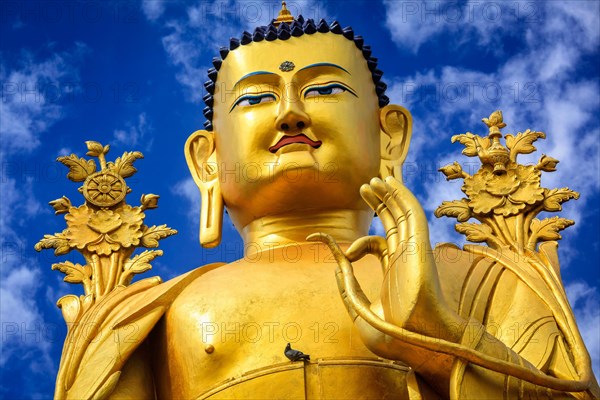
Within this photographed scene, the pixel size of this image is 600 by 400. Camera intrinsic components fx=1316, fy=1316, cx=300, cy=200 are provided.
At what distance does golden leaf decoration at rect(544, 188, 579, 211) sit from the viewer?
7.55m

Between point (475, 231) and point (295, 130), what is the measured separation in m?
1.18

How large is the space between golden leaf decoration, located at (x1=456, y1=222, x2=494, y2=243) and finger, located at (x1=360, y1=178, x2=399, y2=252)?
129cm

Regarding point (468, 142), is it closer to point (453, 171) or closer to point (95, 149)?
point (453, 171)

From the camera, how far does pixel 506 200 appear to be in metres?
7.59

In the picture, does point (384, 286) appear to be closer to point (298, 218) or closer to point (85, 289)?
point (298, 218)

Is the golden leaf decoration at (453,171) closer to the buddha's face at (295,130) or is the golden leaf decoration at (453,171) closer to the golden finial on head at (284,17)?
the buddha's face at (295,130)

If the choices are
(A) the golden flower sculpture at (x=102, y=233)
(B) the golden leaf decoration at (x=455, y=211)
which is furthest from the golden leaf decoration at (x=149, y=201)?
(B) the golden leaf decoration at (x=455, y=211)

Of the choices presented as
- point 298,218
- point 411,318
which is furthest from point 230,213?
point 411,318

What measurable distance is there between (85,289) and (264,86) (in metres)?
1.57

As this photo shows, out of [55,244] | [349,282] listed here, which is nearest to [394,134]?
[349,282]

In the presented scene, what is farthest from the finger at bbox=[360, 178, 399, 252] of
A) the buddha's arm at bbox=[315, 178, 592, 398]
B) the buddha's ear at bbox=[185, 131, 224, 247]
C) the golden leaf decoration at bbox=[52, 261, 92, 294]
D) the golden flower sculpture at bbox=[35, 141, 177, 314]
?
the golden leaf decoration at bbox=[52, 261, 92, 294]

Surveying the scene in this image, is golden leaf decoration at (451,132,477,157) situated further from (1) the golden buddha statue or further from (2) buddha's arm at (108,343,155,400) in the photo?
(2) buddha's arm at (108,343,155,400)

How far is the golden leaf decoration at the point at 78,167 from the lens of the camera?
7918 millimetres

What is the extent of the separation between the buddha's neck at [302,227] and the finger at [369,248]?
3.96 feet
